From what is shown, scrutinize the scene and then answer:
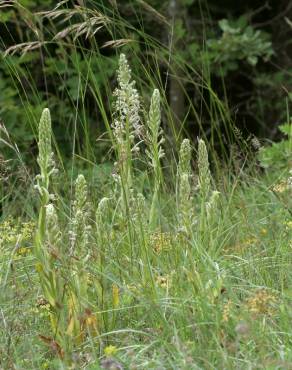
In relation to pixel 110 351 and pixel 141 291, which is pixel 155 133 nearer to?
pixel 141 291

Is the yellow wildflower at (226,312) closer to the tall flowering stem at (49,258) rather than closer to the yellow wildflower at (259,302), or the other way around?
the yellow wildflower at (259,302)

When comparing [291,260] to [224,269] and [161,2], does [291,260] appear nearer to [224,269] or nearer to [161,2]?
[224,269]

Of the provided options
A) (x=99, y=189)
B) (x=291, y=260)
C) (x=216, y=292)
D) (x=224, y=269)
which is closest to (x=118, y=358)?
(x=216, y=292)

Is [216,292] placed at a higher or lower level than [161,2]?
higher

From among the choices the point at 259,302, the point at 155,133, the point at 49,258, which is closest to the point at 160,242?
the point at 155,133

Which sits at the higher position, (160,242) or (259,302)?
(259,302)

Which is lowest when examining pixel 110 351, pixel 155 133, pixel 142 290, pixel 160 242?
pixel 160 242

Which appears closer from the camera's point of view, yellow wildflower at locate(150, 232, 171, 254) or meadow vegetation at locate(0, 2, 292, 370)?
meadow vegetation at locate(0, 2, 292, 370)

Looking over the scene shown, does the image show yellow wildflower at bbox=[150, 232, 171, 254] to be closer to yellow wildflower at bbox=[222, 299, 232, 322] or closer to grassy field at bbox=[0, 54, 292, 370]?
grassy field at bbox=[0, 54, 292, 370]

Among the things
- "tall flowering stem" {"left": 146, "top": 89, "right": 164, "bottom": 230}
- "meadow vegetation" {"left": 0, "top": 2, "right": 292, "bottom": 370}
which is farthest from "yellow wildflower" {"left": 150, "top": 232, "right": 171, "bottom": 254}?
"tall flowering stem" {"left": 146, "top": 89, "right": 164, "bottom": 230}

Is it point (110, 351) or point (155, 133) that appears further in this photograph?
point (155, 133)

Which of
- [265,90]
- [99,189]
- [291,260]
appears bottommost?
[265,90]

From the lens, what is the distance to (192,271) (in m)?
2.96

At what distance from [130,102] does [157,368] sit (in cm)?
127
